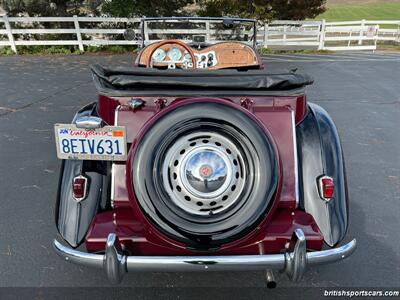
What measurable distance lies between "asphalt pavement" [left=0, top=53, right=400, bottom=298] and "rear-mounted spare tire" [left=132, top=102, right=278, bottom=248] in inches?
27.0

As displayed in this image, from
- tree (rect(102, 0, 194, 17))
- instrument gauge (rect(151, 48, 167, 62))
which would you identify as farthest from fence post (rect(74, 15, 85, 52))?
instrument gauge (rect(151, 48, 167, 62))

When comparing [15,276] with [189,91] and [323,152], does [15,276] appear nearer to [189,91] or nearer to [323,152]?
[189,91]

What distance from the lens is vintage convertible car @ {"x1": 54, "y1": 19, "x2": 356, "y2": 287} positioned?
1824 millimetres

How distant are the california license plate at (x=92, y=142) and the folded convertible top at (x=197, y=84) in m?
0.28

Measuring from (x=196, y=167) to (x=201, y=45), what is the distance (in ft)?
10.8

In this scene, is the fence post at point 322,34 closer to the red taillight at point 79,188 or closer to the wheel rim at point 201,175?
the wheel rim at point 201,175

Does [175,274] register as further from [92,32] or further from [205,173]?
[92,32]

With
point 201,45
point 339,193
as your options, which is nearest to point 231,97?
point 339,193

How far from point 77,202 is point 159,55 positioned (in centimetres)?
280

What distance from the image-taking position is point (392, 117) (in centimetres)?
571

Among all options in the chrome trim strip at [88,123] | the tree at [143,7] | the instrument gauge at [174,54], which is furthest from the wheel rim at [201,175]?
the tree at [143,7]

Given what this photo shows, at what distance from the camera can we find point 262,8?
13.7m

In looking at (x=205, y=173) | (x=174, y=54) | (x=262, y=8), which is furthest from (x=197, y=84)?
(x=262, y=8)

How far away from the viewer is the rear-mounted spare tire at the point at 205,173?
182 centimetres
